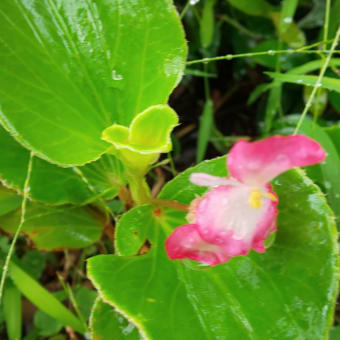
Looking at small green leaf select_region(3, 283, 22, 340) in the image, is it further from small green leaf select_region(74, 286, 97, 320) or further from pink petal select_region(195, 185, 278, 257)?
pink petal select_region(195, 185, 278, 257)

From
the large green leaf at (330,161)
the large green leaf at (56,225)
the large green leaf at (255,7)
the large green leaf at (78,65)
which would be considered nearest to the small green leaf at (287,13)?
the large green leaf at (255,7)

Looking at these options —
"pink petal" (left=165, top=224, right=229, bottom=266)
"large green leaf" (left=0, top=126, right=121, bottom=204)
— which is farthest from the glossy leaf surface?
"pink petal" (left=165, top=224, right=229, bottom=266)

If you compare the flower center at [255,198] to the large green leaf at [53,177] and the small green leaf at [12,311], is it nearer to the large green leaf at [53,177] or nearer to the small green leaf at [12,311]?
the large green leaf at [53,177]

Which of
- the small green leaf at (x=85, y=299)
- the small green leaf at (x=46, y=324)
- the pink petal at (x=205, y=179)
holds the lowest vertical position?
the small green leaf at (x=46, y=324)

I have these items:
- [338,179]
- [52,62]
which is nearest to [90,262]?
[52,62]

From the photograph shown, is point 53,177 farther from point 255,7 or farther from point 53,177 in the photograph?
point 255,7

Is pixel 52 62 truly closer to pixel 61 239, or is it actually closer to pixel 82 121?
pixel 82 121

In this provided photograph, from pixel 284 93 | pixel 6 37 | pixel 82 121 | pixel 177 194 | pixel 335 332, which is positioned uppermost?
pixel 6 37

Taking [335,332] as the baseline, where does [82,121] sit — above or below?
above
